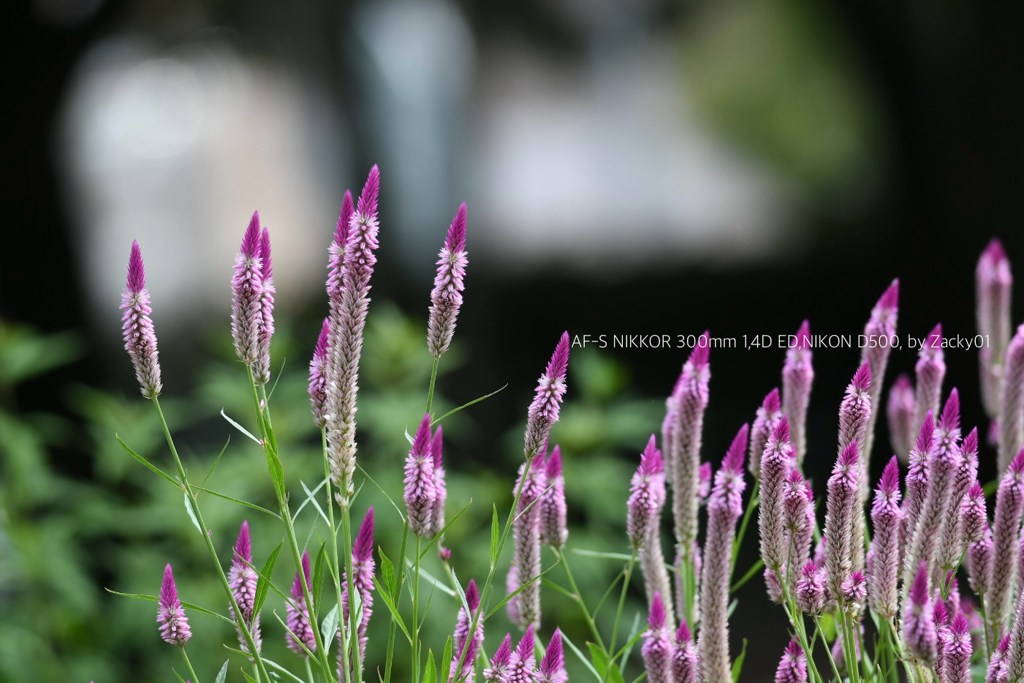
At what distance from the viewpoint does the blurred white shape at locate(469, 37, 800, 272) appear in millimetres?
4457

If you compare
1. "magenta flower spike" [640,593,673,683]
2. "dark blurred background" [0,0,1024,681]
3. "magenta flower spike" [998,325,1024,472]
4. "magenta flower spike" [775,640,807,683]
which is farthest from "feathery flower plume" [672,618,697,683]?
"dark blurred background" [0,0,1024,681]

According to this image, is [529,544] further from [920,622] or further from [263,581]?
[920,622]

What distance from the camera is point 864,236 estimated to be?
4488mm

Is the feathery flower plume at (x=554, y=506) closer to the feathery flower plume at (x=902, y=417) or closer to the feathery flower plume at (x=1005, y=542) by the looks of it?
the feathery flower plume at (x=1005, y=542)

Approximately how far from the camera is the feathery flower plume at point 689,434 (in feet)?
4.32

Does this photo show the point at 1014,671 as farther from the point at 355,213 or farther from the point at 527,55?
the point at 527,55

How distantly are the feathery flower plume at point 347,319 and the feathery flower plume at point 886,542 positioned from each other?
0.66 meters

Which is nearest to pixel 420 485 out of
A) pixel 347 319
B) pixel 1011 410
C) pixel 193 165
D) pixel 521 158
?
pixel 347 319

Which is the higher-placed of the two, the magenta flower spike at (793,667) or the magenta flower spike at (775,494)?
the magenta flower spike at (775,494)

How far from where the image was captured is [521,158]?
4.48 m

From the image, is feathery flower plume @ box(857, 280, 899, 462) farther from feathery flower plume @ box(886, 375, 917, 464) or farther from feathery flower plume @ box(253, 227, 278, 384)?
feathery flower plume @ box(253, 227, 278, 384)

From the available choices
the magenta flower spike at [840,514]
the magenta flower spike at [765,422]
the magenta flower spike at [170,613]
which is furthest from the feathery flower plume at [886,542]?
the magenta flower spike at [170,613]

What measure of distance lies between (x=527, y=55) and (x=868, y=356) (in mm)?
3332

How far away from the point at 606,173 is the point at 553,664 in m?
3.59
